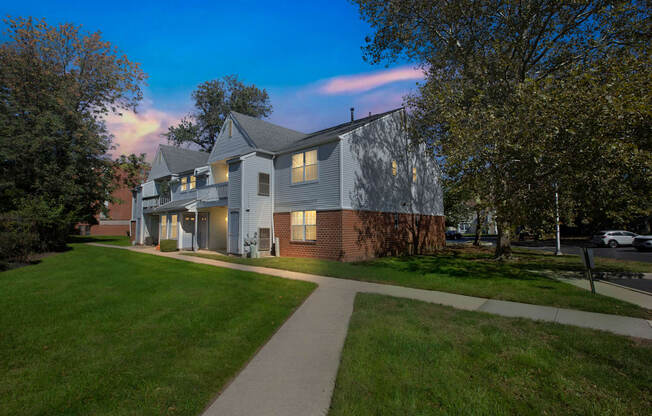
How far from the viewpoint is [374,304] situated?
6.77 m

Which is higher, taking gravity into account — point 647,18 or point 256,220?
point 647,18

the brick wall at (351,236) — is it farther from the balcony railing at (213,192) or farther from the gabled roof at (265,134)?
the gabled roof at (265,134)

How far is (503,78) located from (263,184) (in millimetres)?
13095

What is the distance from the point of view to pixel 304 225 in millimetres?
16328

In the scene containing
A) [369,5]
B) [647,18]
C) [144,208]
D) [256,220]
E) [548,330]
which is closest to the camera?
[548,330]

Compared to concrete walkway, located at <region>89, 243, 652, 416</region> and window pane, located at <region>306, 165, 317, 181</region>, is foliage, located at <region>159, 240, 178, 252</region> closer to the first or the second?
window pane, located at <region>306, 165, 317, 181</region>

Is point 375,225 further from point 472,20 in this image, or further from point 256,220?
point 472,20

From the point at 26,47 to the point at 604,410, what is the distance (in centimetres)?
3171

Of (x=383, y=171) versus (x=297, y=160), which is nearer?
(x=297, y=160)

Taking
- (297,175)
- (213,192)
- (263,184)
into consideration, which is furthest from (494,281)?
(213,192)

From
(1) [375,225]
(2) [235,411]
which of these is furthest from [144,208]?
(2) [235,411]

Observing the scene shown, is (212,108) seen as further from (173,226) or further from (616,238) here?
(616,238)

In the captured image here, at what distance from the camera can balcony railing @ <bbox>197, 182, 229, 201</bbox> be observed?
1894cm

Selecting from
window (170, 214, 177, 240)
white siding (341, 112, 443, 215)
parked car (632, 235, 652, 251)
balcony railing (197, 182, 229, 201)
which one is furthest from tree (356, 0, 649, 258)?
window (170, 214, 177, 240)
